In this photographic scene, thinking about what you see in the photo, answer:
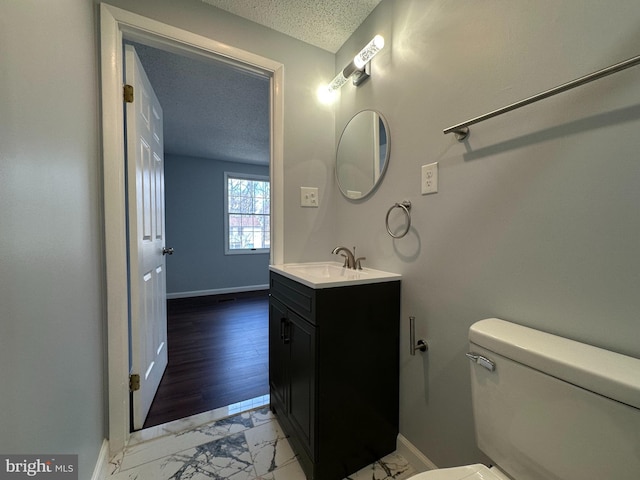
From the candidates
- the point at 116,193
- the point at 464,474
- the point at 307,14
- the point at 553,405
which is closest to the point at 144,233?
the point at 116,193

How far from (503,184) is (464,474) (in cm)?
85

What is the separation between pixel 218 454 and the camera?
124 cm

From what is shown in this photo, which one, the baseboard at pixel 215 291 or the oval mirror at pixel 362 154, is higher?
the oval mirror at pixel 362 154

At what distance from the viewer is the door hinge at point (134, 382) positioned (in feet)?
4.45

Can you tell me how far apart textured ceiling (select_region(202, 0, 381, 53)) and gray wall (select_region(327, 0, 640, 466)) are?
148 mm

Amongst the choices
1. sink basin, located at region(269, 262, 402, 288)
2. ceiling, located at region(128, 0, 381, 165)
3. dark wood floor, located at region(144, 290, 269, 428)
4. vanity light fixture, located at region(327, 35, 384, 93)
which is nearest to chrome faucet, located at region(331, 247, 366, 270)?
sink basin, located at region(269, 262, 402, 288)

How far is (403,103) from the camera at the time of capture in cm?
123

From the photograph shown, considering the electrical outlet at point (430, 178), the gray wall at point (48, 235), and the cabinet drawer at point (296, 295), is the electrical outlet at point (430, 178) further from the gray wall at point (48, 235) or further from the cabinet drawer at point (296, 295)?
the gray wall at point (48, 235)

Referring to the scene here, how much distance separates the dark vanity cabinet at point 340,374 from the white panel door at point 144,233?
816 mm

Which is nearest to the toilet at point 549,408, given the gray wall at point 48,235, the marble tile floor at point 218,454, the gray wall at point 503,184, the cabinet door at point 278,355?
the gray wall at point 503,184

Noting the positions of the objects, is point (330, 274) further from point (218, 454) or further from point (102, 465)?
point (102, 465)

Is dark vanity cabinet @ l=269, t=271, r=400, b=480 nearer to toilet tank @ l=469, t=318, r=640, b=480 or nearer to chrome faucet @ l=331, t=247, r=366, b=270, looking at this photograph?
chrome faucet @ l=331, t=247, r=366, b=270

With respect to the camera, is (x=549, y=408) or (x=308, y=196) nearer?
(x=549, y=408)

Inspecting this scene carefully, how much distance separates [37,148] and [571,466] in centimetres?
153
